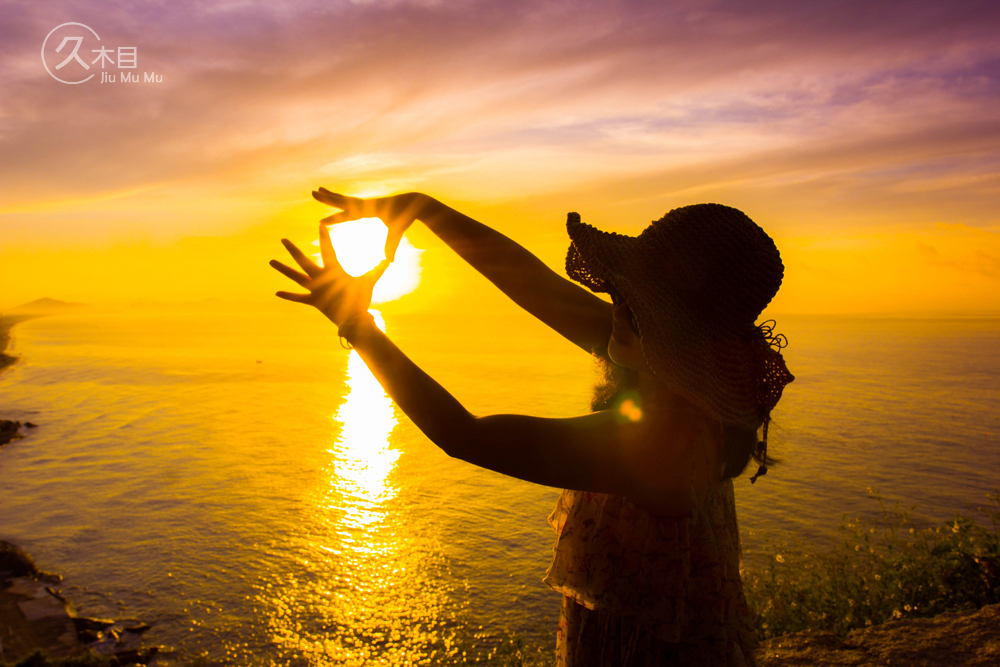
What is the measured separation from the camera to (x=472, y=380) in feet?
139

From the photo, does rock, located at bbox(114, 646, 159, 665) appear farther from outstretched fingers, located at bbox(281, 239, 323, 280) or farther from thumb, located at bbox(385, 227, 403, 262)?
outstretched fingers, located at bbox(281, 239, 323, 280)

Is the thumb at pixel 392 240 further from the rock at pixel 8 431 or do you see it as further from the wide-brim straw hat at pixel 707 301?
the rock at pixel 8 431

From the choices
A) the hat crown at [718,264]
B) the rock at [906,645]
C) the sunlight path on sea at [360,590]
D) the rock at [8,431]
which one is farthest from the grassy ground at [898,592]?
the rock at [8,431]

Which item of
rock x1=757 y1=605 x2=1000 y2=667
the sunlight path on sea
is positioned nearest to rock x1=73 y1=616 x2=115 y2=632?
the sunlight path on sea

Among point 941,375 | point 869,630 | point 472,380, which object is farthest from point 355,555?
point 941,375

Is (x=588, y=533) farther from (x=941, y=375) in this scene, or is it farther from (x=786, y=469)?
(x=941, y=375)

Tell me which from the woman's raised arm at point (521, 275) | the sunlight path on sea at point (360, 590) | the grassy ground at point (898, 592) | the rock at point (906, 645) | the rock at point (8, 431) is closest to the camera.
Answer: the woman's raised arm at point (521, 275)

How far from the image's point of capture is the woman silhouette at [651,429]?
1.62m

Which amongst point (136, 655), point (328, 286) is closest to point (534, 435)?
point (328, 286)

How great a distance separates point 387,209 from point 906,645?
18.6 feet

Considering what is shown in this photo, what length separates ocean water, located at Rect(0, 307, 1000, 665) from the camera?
1130cm

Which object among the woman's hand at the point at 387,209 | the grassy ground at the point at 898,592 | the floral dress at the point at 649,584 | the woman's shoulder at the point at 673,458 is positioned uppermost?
the woman's hand at the point at 387,209

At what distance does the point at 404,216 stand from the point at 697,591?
1.65m

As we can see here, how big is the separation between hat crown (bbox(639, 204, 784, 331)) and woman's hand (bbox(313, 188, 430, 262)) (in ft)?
3.04
